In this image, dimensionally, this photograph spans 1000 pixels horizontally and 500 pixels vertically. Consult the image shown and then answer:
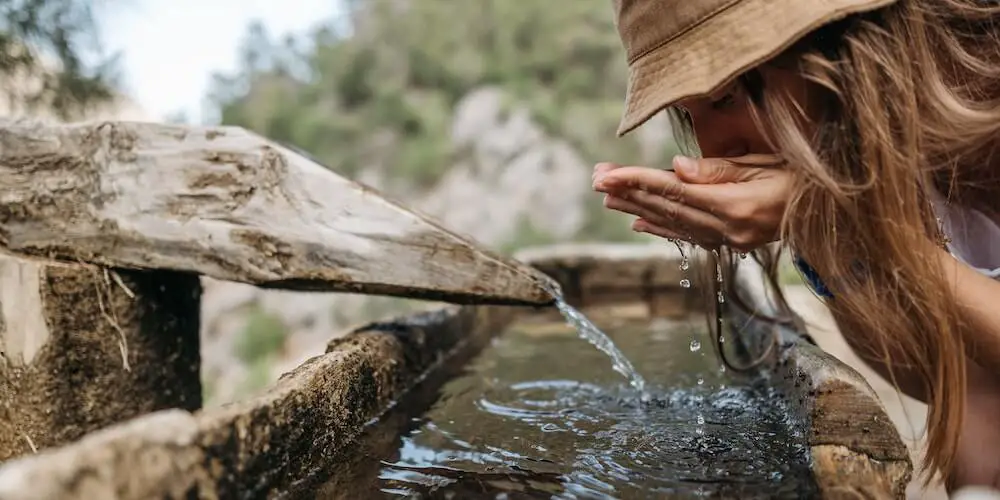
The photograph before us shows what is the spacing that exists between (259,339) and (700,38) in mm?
11485

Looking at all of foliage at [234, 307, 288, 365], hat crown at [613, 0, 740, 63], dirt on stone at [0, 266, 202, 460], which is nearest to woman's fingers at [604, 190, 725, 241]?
hat crown at [613, 0, 740, 63]

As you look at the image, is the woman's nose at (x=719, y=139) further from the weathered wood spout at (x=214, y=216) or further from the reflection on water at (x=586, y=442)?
the weathered wood spout at (x=214, y=216)

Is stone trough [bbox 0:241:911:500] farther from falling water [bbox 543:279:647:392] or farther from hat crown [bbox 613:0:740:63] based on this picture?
hat crown [bbox 613:0:740:63]

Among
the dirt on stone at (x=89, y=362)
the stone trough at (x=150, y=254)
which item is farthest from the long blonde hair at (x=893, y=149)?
the dirt on stone at (x=89, y=362)

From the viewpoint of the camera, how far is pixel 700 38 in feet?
4.64

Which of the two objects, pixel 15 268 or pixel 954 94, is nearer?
pixel 954 94

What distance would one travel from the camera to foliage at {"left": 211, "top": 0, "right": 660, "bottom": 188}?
1470 cm

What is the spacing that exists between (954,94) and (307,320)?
12.2m

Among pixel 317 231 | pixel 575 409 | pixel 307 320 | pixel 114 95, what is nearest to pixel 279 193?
pixel 317 231

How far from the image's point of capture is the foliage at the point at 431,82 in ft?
48.2

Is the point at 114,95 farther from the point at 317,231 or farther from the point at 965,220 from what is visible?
the point at 965,220

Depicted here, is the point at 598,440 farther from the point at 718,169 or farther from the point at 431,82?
the point at 431,82

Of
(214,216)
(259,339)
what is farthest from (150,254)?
(259,339)

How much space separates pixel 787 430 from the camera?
166cm
